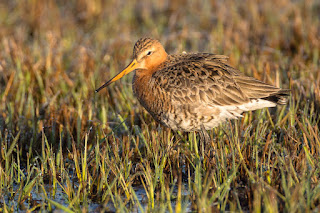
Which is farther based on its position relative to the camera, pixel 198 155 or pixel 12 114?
pixel 12 114

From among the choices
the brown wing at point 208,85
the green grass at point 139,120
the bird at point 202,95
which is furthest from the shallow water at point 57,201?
the brown wing at point 208,85

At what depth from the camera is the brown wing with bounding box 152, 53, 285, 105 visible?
4.99 m

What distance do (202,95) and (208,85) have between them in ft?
0.37

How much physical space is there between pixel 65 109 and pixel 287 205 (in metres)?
2.93

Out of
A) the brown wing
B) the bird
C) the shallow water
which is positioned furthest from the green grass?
the brown wing

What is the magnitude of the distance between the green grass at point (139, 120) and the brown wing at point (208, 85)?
0.33 meters

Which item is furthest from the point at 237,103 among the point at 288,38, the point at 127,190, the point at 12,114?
the point at 288,38

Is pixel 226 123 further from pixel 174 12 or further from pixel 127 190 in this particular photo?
pixel 174 12

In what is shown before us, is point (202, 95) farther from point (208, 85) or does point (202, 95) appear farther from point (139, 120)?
point (139, 120)

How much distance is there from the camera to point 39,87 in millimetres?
6871

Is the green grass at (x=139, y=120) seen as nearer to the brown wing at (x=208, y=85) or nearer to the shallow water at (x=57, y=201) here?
the shallow water at (x=57, y=201)

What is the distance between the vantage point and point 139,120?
5.85 metres

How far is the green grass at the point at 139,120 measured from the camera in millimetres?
4117

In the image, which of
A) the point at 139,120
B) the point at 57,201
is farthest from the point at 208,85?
the point at 57,201
